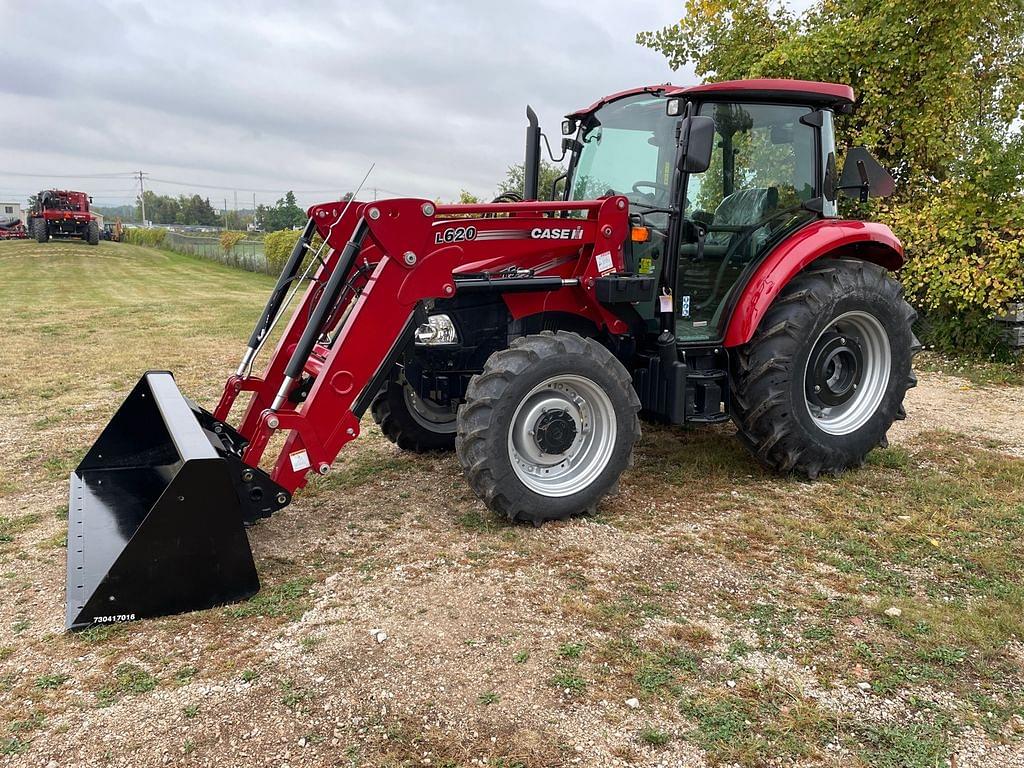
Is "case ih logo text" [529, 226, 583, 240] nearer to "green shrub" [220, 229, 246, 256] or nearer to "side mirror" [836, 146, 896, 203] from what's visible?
"side mirror" [836, 146, 896, 203]

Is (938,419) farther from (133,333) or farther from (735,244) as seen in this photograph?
(133,333)

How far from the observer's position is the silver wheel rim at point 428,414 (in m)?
5.50

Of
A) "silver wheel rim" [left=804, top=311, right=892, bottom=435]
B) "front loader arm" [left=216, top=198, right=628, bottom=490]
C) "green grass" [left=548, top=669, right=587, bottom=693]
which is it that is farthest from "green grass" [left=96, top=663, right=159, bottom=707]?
"silver wheel rim" [left=804, top=311, right=892, bottom=435]

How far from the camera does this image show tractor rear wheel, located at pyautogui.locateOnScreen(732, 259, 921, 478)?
4.79m

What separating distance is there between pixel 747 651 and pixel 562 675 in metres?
0.78

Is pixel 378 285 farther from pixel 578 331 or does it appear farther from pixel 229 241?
pixel 229 241

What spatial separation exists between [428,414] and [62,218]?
37.1 m

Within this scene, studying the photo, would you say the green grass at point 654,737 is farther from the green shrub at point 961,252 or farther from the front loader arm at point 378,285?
the green shrub at point 961,252

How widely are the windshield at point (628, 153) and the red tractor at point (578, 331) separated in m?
0.01

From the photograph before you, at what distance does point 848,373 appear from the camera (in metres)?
5.33

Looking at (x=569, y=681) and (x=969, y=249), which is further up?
(x=969, y=249)

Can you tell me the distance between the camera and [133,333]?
11680mm

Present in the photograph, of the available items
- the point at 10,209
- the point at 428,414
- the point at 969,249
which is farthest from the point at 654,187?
the point at 10,209

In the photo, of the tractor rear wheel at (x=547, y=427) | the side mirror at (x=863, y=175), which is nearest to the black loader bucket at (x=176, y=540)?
the tractor rear wheel at (x=547, y=427)
